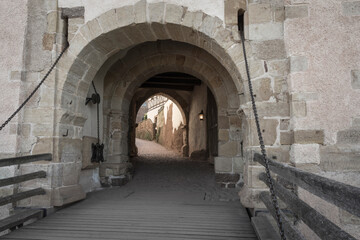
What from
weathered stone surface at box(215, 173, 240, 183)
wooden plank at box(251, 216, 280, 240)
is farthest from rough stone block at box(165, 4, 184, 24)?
weathered stone surface at box(215, 173, 240, 183)

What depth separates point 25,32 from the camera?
3102 millimetres

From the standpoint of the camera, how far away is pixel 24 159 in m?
2.60

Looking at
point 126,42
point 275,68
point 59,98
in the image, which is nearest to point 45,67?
point 59,98

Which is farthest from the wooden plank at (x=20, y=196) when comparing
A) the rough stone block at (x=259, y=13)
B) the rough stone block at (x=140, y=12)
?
the rough stone block at (x=259, y=13)

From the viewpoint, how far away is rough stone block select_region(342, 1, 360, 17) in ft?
8.55

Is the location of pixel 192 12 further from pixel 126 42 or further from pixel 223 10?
pixel 126 42

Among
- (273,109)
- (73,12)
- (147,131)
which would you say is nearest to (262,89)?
(273,109)

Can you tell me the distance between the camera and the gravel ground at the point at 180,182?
150 inches

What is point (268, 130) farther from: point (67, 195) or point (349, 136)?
point (67, 195)

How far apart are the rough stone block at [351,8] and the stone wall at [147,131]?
1702cm

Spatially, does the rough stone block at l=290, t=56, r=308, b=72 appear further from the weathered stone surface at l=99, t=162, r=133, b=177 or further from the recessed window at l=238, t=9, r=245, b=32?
the weathered stone surface at l=99, t=162, r=133, b=177

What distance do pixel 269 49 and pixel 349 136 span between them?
1189 millimetres

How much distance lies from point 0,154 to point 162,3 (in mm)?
2564

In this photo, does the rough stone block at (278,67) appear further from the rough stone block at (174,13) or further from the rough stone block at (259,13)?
the rough stone block at (174,13)
